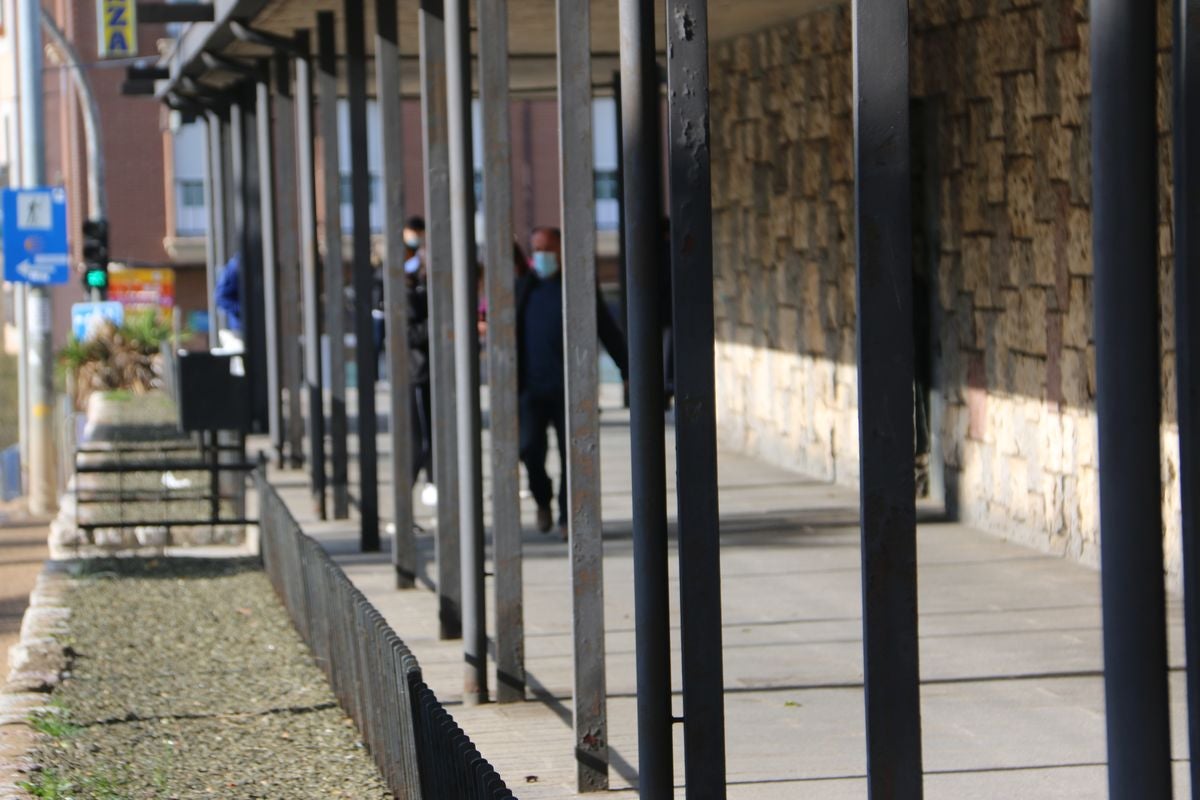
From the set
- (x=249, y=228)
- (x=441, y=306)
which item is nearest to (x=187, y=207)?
(x=249, y=228)

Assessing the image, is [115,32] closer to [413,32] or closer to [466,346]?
[413,32]

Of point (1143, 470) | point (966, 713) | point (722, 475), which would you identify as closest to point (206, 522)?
point (722, 475)

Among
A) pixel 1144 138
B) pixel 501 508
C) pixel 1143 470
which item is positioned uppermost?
pixel 1144 138

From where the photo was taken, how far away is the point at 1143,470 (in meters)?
2.80

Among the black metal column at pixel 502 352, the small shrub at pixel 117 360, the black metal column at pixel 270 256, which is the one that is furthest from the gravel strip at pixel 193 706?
the small shrub at pixel 117 360

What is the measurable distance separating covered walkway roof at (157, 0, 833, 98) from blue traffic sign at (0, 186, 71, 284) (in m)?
2.97

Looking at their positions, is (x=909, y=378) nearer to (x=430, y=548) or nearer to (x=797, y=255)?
(x=430, y=548)

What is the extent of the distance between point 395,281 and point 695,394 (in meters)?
5.62

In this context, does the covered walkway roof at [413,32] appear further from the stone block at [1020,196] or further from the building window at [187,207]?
the building window at [187,207]

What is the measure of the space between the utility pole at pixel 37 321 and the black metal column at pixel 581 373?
1610cm

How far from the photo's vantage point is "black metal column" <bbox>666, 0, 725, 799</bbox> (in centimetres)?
453

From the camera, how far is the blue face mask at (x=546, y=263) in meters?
11.2

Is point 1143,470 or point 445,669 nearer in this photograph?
point 1143,470

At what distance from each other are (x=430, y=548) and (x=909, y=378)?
7913 millimetres
